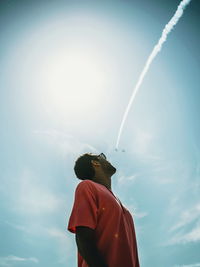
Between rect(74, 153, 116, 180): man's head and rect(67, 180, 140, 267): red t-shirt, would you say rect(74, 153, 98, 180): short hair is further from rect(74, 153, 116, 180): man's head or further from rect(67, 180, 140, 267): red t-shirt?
rect(67, 180, 140, 267): red t-shirt

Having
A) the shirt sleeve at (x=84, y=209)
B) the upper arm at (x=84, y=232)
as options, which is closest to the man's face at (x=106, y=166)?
the shirt sleeve at (x=84, y=209)

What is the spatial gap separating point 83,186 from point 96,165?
3.43 feet

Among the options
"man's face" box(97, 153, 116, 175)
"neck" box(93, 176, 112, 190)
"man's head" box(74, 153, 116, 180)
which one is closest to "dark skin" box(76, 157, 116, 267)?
"neck" box(93, 176, 112, 190)

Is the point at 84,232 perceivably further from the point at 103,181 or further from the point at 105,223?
the point at 103,181

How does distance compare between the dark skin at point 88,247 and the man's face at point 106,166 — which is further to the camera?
the man's face at point 106,166

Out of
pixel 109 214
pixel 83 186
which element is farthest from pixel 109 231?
pixel 83 186

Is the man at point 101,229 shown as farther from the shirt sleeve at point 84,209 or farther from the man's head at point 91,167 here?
the man's head at point 91,167

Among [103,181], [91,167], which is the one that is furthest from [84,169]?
[103,181]

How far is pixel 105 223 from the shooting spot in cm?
349

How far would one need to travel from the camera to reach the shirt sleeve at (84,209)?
11.0ft

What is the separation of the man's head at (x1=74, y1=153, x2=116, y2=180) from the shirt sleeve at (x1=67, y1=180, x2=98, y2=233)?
2.82 feet

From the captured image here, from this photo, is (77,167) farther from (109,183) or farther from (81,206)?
(81,206)

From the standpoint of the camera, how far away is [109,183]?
4680 mm

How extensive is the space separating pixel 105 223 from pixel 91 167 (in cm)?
137
